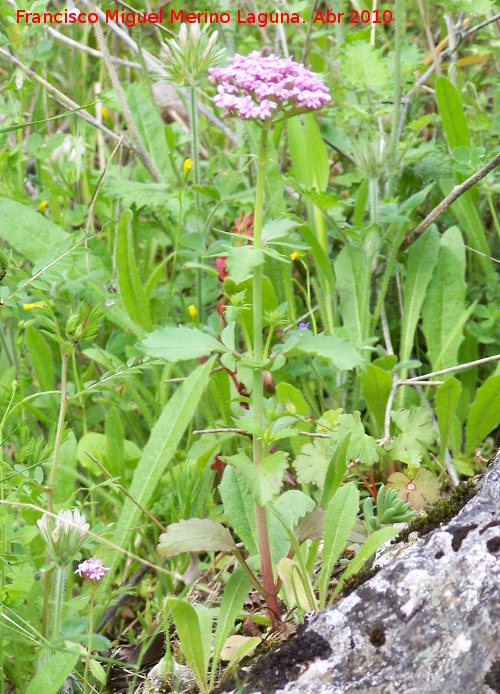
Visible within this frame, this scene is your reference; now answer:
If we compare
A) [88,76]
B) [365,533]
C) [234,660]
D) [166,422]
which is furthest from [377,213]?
[88,76]

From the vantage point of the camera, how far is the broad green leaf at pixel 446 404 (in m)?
2.05

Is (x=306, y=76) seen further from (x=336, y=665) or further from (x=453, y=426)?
(x=453, y=426)

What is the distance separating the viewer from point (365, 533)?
5.60 ft

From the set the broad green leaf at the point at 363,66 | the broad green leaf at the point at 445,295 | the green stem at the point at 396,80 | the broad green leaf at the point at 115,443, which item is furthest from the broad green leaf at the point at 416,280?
the broad green leaf at the point at 115,443

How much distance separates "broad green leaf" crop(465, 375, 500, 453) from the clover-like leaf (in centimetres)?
38

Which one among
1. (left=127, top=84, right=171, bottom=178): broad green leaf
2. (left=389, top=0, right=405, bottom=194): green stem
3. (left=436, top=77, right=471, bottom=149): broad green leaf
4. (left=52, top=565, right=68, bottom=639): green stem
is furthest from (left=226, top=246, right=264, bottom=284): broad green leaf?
(left=127, top=84, right=171, bottom=178): broad green leaf

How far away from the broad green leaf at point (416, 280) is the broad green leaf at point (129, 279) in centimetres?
83

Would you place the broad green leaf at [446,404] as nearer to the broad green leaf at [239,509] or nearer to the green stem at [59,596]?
the broad green leaf at [239,509]

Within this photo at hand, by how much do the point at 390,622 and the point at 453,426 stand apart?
45.2 inches

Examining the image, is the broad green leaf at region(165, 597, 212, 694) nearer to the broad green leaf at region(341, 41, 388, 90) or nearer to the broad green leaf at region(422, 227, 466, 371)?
the broad green leaf at region(422, 227, 466, 371)

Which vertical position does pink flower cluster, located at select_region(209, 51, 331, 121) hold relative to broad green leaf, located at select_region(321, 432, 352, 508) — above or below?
above

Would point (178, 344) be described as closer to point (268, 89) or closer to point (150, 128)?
point (268, 89)

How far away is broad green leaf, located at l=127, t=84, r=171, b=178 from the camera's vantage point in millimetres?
2908

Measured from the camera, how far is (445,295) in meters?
2.52
